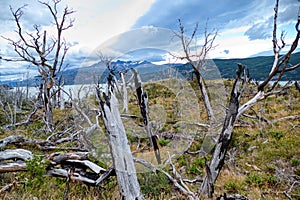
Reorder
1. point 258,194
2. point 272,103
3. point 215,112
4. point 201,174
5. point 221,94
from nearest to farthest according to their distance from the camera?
1. point 258,194
2. point 201,174
3. point 215,112
4. point 221,94
5. point 272,103

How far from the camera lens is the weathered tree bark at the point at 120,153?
391cm

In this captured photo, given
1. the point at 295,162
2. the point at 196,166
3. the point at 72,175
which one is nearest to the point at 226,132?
the point at 72,175

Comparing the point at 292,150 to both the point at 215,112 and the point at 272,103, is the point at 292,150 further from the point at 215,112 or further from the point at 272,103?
the point at 272,103

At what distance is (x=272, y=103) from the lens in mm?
18656

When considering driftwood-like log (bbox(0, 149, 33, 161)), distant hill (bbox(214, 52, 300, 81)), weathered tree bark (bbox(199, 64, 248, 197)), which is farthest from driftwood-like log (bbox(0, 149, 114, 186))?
distant hill (bbox(214, 52, 300, 81))

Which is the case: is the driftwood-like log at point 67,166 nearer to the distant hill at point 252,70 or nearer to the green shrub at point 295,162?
the distant hill at point 252,70

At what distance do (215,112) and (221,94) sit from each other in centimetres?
202

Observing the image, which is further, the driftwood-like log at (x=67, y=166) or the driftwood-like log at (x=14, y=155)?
the driftwood-like log at (x=14, y=155)

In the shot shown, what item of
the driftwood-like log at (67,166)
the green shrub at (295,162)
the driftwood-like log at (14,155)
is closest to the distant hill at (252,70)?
the green shrub at (295,162)

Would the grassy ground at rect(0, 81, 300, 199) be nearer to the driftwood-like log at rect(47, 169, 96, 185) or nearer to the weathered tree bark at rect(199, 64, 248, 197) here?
the driftwood-like log at rect(47, 169, 96, 185)

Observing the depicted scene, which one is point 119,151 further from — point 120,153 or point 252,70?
point 252,70

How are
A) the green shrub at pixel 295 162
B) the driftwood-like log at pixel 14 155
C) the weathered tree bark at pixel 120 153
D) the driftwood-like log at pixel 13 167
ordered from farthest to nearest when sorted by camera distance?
the green shrub at pixel 295 162 → the driftwood-like log at pixel 14 155 → the driftwood-like log at pixel 13 167 → the weathered tree bark at pixel 120 153

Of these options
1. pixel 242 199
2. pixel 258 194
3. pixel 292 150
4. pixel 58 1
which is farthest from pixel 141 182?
pixel 58 1

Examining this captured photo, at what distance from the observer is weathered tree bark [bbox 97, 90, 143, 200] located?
3.91 metres
